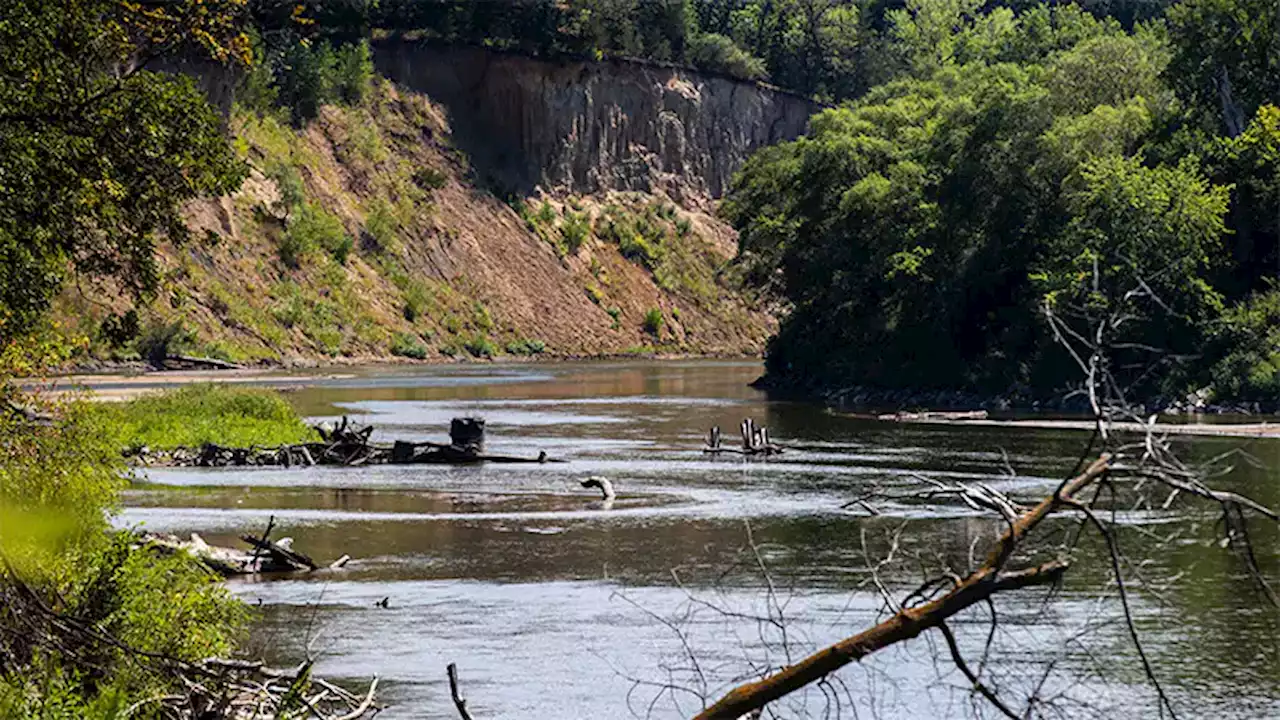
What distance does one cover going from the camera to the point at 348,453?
43781mm

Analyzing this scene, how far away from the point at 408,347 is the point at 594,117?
33073 mm

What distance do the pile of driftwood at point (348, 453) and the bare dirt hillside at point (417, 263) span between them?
43.0 meters

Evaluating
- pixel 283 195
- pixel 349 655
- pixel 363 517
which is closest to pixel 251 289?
pixel 283 195

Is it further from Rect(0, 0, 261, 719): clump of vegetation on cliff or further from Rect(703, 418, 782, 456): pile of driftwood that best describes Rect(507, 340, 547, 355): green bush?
Rect(0, 0, 261, 719): clump of vegetation on cliff

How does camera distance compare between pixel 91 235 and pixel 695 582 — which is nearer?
pixel 91 235

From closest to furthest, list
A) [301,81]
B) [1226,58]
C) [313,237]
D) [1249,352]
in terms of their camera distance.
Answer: [1249,352]
[1226,58]
[313,237]
[301,81]

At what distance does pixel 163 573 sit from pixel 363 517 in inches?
658

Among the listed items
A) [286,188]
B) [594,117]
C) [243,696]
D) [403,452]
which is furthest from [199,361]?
[243,696]

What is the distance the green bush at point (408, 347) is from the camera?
360 ft

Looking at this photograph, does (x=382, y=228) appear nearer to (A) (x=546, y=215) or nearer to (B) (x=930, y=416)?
(A) (x=546, y=215)

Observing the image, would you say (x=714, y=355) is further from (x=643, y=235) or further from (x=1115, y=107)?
(x=1115, y=107)

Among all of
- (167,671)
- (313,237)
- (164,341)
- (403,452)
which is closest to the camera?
(167,671)

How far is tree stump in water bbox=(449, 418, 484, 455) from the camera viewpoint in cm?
4425

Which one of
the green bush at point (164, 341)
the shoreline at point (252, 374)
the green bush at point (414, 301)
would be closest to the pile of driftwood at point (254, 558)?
the shoreline at point (252, 374)
